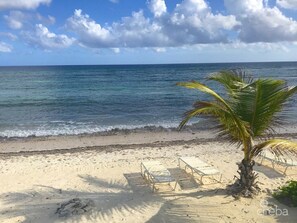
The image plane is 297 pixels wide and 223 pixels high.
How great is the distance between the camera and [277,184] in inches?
381

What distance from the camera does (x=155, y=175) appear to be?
9.40m

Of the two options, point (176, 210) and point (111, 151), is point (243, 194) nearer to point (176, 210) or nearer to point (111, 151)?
point (176, 210)

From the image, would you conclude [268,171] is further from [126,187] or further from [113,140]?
[113,140]

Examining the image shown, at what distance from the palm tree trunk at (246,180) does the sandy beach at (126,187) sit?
0.73 ft

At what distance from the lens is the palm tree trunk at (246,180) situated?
798 centimetres

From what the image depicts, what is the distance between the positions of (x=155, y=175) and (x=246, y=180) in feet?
8.10

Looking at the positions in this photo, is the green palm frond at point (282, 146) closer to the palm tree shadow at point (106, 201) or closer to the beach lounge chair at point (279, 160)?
the palm tree shadow at point (106, 201)

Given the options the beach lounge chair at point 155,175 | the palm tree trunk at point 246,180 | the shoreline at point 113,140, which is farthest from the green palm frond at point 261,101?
the shoreline at point 113,140

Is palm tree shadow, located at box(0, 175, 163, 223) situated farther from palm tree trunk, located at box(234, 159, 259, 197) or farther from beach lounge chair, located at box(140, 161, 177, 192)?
palm tree trunk, located at box(234, 159, 259, 197)

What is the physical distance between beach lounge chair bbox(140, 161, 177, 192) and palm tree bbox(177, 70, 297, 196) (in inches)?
80.0

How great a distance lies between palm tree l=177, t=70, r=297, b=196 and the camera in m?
7.03

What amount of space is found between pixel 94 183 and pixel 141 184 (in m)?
1.40

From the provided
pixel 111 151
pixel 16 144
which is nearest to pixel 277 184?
pixel 111 151

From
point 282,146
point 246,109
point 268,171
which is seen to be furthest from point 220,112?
point 268,171
